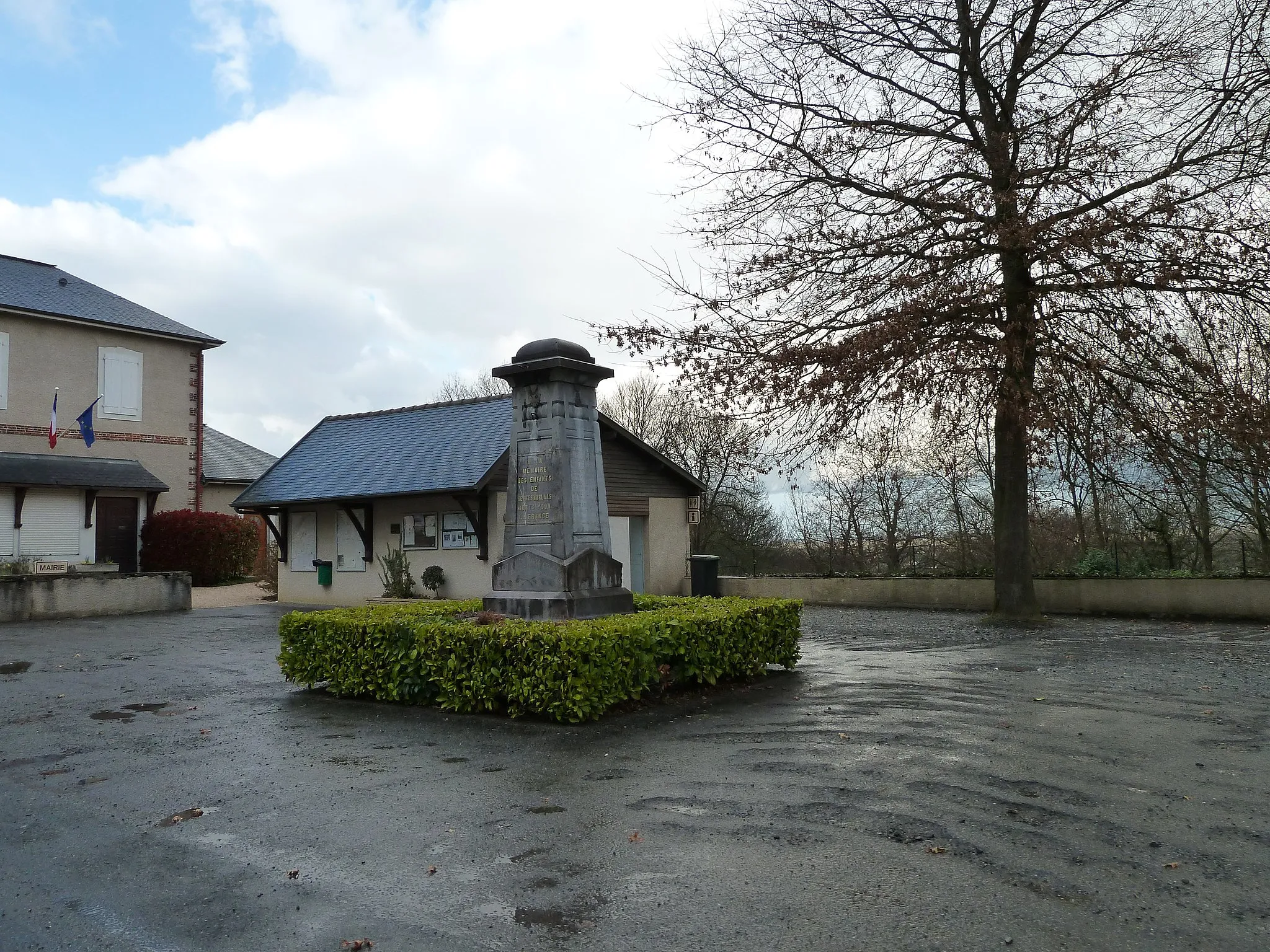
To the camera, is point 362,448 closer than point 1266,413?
No

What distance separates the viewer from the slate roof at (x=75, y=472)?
21.2 metres

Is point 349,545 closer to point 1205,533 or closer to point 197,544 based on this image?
point 197,544

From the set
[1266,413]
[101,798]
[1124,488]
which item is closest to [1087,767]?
[101,798]

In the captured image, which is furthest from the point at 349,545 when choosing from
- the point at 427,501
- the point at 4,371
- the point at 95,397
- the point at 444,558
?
the point at 4,371

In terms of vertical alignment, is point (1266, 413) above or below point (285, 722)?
above

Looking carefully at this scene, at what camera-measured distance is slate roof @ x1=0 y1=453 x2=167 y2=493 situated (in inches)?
833

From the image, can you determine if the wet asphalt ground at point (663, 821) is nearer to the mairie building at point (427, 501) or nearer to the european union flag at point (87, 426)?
the mairie building at point (427, 501)

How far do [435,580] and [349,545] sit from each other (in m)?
3.40

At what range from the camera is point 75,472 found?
22344mm

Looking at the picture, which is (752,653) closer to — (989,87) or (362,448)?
(989,87)

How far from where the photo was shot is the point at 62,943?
11.0ft

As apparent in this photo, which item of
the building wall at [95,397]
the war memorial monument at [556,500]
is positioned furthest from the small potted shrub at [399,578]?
the building wall at [95,397]

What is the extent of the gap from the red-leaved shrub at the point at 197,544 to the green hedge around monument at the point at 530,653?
16.9m

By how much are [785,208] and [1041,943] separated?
39.7ft
